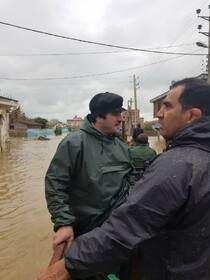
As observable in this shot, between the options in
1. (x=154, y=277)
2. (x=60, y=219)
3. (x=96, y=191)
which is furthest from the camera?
(x=96, y=191)

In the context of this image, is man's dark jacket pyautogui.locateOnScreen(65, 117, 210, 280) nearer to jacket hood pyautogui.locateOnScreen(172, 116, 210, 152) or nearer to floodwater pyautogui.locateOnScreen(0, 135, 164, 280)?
jacket hood pyautogui.locateOnScreen(172, 116, 210, 152)

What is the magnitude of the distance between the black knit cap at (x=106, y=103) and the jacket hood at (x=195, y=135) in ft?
4.31

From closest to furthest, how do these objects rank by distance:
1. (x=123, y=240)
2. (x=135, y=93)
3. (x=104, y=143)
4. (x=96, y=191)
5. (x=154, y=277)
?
(x=123, y=240), (x=154, y=277), (x=96, y=191), (x=104, y=143), (x=135, y=93)

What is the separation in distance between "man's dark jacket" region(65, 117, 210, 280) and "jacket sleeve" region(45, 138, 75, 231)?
0.93 meters

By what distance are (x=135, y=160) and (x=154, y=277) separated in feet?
14.7

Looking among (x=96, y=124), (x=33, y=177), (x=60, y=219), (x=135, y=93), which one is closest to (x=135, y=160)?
(x=96, y=124)

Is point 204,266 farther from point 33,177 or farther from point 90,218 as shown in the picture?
point 33,177

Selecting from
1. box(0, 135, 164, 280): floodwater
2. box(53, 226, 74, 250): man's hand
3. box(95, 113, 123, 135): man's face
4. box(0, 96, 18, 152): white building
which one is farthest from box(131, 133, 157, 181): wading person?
box(0, 96, 18, 152): white building

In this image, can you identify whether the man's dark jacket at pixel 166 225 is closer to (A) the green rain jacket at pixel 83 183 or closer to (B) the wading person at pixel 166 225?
(B) the wading person at pixel 166 225

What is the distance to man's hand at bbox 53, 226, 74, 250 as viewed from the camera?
206cm

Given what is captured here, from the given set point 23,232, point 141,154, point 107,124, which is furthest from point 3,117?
point 107,124

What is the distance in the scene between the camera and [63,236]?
2.10 meters

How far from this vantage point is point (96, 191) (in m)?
2.39

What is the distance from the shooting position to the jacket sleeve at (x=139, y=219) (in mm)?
1217
